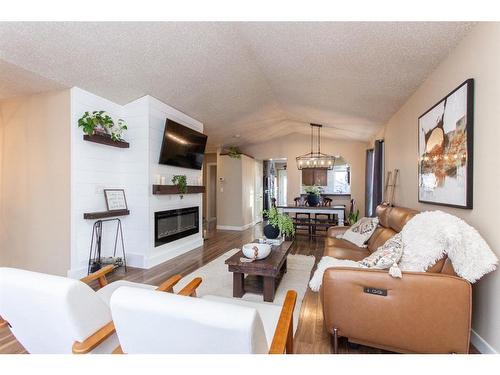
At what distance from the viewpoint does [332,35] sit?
2281 millimetres

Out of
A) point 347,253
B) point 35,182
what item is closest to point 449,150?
point 347,253

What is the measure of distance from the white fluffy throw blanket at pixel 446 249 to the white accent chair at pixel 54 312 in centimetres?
138

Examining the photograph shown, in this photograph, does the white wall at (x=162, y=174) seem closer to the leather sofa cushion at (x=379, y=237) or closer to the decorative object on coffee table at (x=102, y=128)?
the decorative object on coffee table at (x=102, y=128)

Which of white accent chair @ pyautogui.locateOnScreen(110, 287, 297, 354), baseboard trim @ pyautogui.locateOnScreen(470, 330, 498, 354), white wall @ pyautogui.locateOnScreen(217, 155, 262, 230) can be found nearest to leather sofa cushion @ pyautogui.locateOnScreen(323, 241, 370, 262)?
baseboard trim @ pyautogui.locateOnScreen(470, 330, 498, 354)

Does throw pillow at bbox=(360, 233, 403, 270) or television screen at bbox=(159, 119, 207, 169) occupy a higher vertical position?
television screen at bbox=(159, 119, 207, 169)

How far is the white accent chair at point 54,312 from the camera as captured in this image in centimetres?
106

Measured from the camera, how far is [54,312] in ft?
3.51

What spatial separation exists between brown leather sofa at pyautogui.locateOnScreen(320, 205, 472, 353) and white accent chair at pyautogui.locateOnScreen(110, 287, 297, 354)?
791 millimetres

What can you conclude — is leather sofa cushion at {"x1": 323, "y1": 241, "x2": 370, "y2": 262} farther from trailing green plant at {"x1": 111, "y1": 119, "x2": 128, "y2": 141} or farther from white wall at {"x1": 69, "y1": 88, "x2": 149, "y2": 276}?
trailing green plant at {"x1": 111, "y1": 119, "x2": 128, "y2": 141}

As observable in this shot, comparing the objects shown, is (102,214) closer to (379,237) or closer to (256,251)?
(256,251)

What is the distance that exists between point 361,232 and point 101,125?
388cm

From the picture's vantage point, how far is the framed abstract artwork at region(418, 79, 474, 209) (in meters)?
1.89

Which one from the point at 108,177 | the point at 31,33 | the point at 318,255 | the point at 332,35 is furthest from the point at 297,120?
the point at 31,33

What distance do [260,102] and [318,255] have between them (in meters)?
3.07
